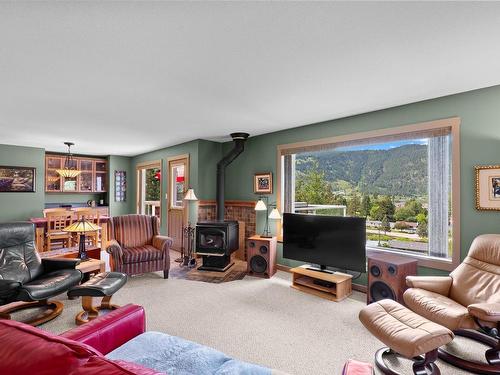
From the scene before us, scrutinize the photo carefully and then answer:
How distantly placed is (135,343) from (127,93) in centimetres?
254

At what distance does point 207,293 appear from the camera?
3607mm

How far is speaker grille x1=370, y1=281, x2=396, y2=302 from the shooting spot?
9.74 ft

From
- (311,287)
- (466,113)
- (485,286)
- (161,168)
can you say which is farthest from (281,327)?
(161,168)

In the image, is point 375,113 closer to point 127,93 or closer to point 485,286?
point 485,286

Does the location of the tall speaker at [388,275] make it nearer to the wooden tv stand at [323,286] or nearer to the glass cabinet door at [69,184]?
the wooden tv stand at [323,286]

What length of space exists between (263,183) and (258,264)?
148cm

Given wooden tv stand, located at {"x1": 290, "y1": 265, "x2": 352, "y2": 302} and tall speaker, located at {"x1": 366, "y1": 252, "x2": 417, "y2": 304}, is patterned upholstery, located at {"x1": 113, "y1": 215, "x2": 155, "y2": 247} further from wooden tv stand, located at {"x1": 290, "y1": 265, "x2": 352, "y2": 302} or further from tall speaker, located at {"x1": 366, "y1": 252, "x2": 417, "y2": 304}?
tall speaker, located at {"x1": 366, "y1": 252, "x2": 417, "y2": 304}

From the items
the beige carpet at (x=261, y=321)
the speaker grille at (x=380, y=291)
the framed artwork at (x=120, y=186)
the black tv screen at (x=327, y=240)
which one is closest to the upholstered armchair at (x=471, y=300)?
the beige carpet at (x=261, y=321)

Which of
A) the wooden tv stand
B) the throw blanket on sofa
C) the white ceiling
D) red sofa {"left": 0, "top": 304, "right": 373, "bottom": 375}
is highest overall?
the white ceiling

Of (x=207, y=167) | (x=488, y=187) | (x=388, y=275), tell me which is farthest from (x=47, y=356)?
(x=207, y=167)

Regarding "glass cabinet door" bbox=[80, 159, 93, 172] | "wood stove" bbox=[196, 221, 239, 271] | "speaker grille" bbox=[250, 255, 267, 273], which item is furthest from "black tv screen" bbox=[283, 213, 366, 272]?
"glass cabinet door" bbox=[80, 159, 93, 172]

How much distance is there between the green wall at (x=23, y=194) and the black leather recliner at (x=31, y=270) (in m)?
4.06

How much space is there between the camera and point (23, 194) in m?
6.36

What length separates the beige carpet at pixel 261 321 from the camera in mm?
2228
